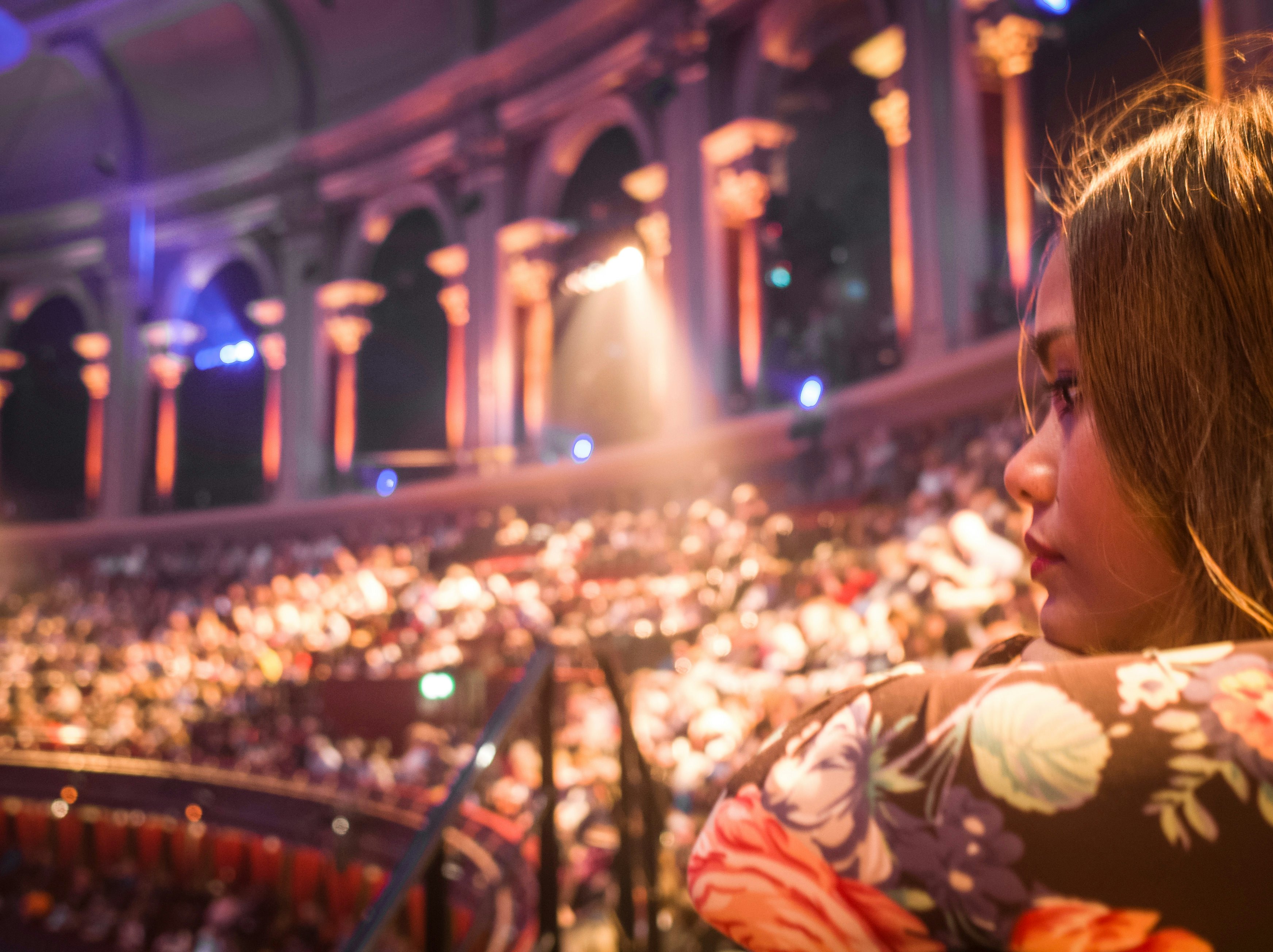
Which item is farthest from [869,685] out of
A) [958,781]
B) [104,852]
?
[104,852]

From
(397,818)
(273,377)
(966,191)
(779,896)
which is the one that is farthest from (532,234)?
(779,896)

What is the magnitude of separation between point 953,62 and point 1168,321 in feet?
17.7

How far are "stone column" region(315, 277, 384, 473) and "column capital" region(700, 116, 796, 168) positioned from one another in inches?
240

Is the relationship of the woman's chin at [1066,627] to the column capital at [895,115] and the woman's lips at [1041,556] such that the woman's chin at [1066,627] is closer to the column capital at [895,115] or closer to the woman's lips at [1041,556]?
the woman's lips at [1041,556]

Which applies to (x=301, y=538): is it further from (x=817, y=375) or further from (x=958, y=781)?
(x=958, y=781)

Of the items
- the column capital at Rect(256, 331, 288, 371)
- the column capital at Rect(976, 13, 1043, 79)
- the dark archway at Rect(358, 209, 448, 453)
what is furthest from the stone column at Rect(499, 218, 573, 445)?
the column capital at Rect(976, 13, 1043, 79)

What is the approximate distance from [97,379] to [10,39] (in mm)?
6408

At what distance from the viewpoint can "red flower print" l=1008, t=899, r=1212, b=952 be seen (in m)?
0.43

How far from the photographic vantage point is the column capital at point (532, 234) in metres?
9.83

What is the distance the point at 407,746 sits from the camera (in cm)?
725

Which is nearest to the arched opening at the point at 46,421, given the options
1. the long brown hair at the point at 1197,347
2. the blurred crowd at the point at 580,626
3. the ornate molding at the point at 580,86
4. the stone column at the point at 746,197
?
the blurred crowd at the point at 580,626

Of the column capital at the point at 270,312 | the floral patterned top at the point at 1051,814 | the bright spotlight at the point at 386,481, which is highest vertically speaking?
the column capital at the point at 270,312

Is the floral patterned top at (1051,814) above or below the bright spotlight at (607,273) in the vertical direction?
below

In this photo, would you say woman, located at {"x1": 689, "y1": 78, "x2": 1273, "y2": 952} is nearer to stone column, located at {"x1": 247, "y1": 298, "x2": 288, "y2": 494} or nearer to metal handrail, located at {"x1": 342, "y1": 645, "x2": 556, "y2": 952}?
metal handrail, located at {"x1": 342, "y1": 645, "x2": 556, "y2": 952}
